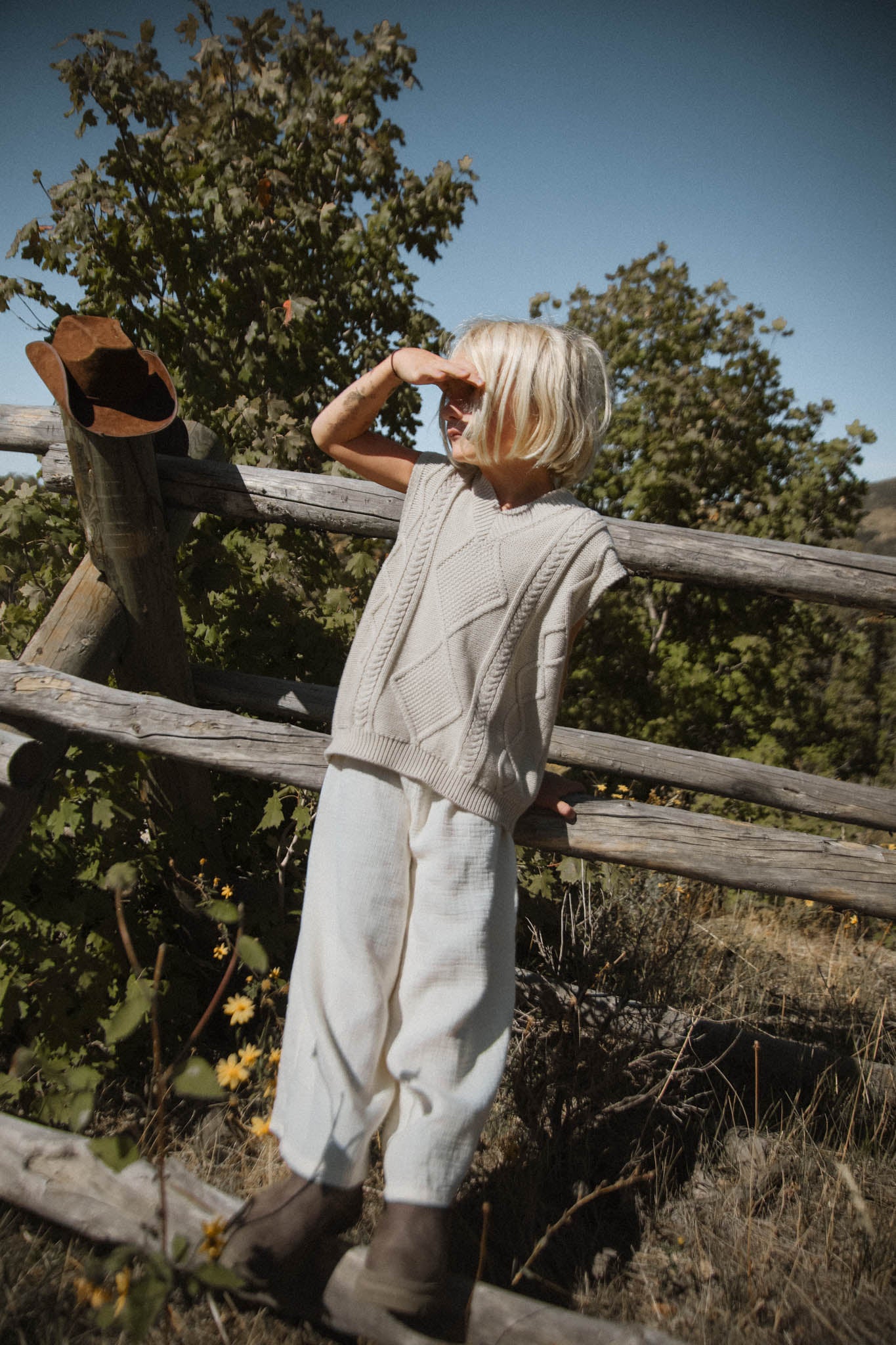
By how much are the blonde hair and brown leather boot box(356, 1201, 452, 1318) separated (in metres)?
1.40

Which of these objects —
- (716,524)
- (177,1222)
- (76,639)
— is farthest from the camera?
(716,524)

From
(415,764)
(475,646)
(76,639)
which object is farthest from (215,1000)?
(76,639)

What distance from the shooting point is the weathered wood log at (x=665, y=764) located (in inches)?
89.5

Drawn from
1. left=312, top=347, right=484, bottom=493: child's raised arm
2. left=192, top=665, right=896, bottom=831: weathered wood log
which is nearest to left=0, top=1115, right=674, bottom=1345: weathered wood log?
left=192, top=665, right=896, bottom=831: weathered wood log

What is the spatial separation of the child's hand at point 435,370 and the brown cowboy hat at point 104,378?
0.67 m

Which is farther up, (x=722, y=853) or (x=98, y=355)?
(x=98, y=355)

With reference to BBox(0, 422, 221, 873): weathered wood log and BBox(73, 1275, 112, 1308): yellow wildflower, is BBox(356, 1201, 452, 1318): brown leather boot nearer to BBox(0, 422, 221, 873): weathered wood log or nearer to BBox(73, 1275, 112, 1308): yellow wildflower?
BBox(73, 1275, 112, 1308): yellow wildflower

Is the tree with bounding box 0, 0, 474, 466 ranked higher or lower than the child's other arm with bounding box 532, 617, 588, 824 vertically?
higher

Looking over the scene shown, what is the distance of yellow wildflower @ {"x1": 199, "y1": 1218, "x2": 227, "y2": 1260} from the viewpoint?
1251mm

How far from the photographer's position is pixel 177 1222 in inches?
53.3

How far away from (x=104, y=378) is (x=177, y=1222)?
6.03 ft

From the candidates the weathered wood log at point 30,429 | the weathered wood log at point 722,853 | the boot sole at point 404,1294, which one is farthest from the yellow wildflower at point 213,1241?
the weathered wood log at point 30,429

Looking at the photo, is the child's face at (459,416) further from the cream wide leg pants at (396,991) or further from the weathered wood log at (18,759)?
the weathered wood log at (18,759)

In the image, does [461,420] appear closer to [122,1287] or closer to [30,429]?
[30,429]
